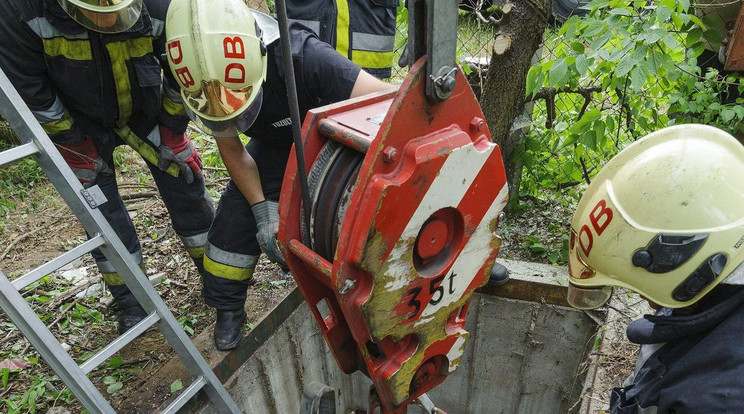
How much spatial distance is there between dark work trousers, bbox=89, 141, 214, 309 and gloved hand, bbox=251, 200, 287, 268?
2.08ft

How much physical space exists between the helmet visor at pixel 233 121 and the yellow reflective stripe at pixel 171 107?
453 millimetres

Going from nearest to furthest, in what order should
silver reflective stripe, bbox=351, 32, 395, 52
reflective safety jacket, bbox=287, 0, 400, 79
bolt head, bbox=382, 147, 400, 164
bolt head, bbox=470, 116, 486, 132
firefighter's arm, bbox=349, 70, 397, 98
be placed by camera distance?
1. bolt head, bbox=382, 147, 400, 164
2. bolt head, bbox=470, 116, 486, 132
3. firefighter's arm, bbox=349, 70, 397, 98
4. reflective safety jacket, bbox=287, 0, 400, 79
5. silver reflective stripe, bbox=351, 32, 395, 52

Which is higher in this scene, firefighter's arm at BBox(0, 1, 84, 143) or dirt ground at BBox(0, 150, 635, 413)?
firefighter's arm at BBox(0, 1, 84, 143)

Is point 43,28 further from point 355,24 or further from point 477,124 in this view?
point 477,124

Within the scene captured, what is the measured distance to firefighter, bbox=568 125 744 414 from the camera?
1.29 m

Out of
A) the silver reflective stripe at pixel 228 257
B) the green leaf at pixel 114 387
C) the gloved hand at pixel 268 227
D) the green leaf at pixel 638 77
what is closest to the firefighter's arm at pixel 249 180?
the gloved hand at pixel 268 227

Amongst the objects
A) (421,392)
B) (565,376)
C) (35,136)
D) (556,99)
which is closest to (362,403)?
(565,376)

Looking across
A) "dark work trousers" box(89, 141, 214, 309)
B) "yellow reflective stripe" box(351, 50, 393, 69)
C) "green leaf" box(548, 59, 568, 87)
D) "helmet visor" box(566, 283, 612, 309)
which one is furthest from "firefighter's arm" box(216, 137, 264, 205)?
"green leaf" box(548, 59, 568, 87)

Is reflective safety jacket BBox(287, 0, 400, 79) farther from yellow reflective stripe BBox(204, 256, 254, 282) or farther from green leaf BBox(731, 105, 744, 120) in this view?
green leaf BBox(731, 105, 744, 120)

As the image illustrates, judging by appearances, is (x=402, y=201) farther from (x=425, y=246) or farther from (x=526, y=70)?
(x=526, y=70)

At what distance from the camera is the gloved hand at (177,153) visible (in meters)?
2.56

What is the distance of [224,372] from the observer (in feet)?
8.33

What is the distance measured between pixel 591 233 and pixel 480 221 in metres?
0.40

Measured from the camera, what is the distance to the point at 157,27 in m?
2.25
